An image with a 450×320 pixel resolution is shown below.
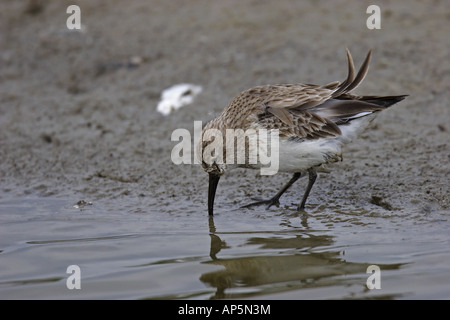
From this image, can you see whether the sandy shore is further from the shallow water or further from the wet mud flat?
the shallow water

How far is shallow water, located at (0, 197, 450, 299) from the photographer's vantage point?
5215 mm

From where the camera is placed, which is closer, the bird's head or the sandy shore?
the bird's head

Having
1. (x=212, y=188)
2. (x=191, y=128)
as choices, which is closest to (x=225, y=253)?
(x=212, y=188)

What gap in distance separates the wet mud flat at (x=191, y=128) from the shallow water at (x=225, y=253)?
3 centimetres

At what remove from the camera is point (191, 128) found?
9.05 metres

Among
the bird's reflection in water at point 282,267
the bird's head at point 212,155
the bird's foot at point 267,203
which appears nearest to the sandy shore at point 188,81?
the bird's foot at point 267,203

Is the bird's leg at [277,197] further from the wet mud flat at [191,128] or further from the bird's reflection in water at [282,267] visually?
the bird's reflection in water at [282,267]

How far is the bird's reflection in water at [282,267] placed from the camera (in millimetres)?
5254

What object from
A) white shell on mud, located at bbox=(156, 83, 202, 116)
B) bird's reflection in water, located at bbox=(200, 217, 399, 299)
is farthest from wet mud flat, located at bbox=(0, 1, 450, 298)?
white shell on mud, located at bbox=(156, 83, 202, 116)

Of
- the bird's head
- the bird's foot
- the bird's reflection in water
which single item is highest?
the bird's head

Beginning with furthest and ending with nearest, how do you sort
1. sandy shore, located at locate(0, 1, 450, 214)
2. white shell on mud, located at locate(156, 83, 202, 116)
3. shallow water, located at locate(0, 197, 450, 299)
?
white shell on mud, located at locate(156, 83, 202, 116)
sandy shore, located at locate(0, 1, 450, 214)
shallow water, located at locate(0, 197, 450, 299)

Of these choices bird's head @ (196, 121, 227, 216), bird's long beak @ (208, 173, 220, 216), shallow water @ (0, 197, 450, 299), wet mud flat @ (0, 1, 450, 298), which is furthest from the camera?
bird's long beak @ (208, 173, 220, 216)
